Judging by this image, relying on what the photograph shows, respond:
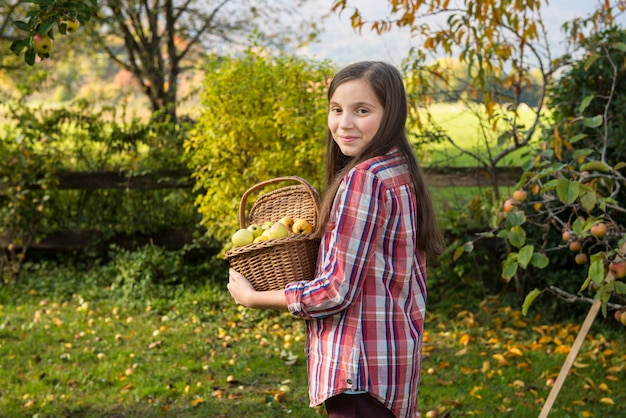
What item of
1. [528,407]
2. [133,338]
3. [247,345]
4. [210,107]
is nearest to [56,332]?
[133,338]

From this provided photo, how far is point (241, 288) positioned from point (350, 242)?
40 cm

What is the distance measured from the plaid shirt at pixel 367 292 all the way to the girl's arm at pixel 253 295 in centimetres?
5

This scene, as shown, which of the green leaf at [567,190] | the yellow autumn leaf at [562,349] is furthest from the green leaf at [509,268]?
the yellow autumn leaf at [562,349]

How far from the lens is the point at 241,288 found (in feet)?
6.92

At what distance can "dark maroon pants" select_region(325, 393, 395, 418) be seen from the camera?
6.41 feet

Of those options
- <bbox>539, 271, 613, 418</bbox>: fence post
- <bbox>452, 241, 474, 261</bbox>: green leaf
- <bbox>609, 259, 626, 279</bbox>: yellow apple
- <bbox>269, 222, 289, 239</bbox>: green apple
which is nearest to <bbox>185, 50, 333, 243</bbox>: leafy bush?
<bbox>452, 241, 474, 261</bbox>: green leaf

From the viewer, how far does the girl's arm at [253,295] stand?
2.00m

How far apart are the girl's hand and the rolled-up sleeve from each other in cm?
22

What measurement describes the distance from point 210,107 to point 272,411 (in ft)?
9.23

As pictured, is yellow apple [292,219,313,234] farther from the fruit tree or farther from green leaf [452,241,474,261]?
the fruit tree

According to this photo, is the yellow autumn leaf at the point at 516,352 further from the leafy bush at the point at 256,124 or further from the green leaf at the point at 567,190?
the green leaf at the point at 567,190

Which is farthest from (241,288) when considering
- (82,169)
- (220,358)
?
(82,169)

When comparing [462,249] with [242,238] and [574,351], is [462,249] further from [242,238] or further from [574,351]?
[242,238]

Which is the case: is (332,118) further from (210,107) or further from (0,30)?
(0,30)
